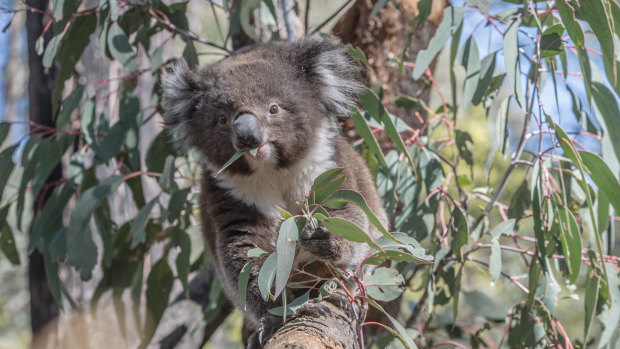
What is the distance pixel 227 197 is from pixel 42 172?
3.91 feet

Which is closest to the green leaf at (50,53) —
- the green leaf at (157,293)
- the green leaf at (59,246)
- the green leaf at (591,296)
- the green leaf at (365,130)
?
the green leaf at (59,246)

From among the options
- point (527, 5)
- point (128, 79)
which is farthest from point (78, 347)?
point (527, 5)

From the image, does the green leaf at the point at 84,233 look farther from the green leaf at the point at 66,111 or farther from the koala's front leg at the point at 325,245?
the koala's front leg at the point at 325,245

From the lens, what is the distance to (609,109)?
2.33 metres

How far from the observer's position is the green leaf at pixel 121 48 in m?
2.79

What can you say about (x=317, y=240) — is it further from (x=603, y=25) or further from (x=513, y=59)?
(x=603, y=25)

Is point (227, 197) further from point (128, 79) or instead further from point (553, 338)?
point (553, 338)

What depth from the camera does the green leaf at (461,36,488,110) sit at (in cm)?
250

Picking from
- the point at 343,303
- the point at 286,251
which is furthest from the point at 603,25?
the point at 286,251

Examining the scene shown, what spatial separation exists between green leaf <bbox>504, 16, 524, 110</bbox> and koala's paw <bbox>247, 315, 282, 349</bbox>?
1.15 metres

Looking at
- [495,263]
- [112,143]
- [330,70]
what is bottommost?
[495,263]

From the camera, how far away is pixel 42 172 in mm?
2949

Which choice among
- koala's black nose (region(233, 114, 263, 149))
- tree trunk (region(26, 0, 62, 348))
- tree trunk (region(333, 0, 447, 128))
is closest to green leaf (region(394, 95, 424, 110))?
tree trunk (region(333, 0, 447, 128))

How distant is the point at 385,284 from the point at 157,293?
176cm
